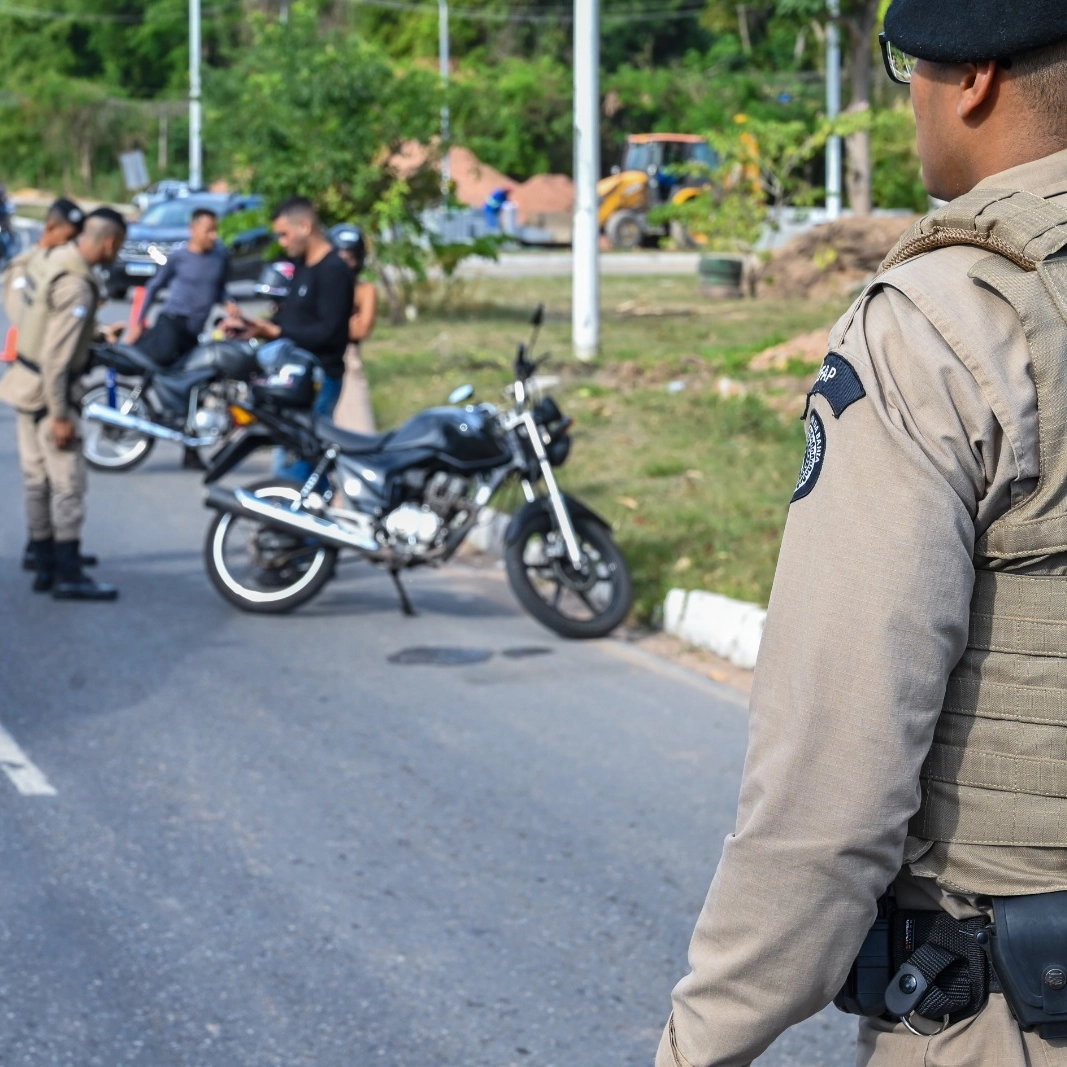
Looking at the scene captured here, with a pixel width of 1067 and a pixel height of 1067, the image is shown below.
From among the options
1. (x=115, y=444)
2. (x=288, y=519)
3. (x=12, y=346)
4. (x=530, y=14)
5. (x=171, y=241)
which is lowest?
(x=288, y=519)

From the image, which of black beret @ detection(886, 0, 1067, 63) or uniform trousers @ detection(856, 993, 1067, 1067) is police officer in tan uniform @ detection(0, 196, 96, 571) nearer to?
black beret @ detection(886, 0, 1067, 63)

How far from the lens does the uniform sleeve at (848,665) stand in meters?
1.54

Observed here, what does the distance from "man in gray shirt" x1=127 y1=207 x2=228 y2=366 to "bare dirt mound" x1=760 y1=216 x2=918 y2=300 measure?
1161cm

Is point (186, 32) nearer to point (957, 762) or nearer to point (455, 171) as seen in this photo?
point (455, 171)

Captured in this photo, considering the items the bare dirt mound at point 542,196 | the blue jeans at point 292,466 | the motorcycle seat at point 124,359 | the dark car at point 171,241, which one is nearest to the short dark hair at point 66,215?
the blue jeans at point 292,466

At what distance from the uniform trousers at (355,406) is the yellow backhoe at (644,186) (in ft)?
80.3

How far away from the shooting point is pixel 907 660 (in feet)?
5.08

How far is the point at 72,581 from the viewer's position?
8195 millimetres

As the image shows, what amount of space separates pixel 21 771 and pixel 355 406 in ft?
24.3

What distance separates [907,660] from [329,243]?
8451mm

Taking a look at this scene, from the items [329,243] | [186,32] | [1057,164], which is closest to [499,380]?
[329,243]

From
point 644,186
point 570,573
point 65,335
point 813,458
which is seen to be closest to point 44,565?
point 65,335

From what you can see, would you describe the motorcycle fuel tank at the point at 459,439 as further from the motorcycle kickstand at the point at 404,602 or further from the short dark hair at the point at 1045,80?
the short dark hair at the point at 1045,80

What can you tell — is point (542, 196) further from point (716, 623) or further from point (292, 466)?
point (716, 623)
